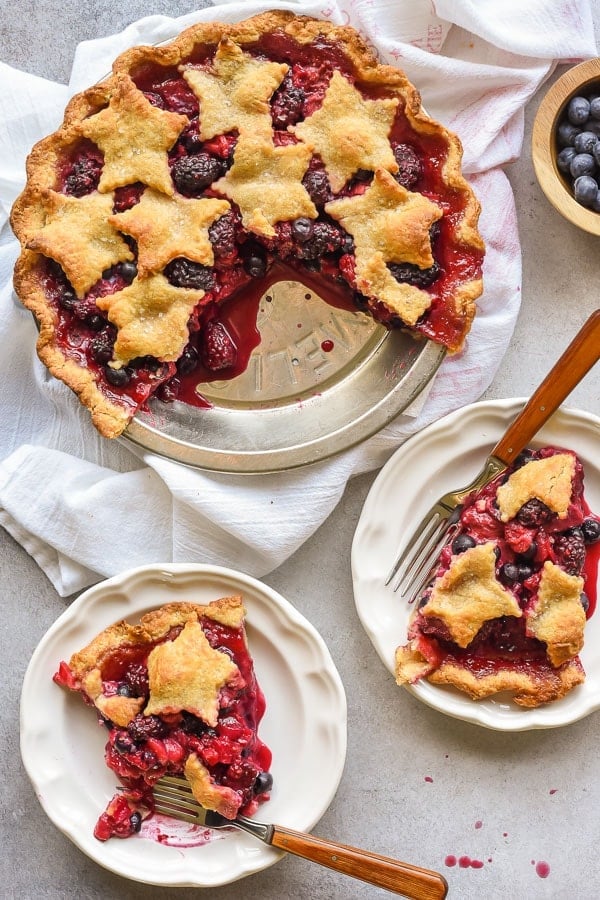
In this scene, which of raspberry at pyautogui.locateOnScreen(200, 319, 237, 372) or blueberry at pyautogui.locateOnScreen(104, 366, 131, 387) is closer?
blueberry at pyautogui.locateOnScreen(104, 366, 131, 387)

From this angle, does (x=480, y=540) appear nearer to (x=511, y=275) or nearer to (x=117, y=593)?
(x=511, y=275)

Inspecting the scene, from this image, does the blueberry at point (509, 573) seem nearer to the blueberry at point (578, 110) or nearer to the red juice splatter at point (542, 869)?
the red juice splatter at point (542, 869)

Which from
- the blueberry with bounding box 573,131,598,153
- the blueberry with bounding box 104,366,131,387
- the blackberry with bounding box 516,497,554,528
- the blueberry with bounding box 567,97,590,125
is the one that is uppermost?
the blueberry with bounding box 567,97,590,125

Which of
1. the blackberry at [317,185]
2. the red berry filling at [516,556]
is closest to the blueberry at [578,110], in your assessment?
the blackberry at [317,185]

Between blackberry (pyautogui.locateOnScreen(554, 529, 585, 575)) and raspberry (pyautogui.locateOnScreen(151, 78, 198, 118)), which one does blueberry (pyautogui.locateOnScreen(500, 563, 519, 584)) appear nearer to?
blackberry (pyautogui.locateOnScreen(554, 529, 585, 575))

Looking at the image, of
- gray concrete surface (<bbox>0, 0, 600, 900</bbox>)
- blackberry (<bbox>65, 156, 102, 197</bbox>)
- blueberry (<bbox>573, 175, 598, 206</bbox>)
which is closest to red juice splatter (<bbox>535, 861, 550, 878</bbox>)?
gray concrete surface (<bbox>0, 0, 600, 900</bbox>)

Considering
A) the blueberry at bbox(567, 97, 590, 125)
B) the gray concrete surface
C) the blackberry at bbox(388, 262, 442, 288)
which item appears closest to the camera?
the blackberry at bbox(388, 262, 442, 288)
